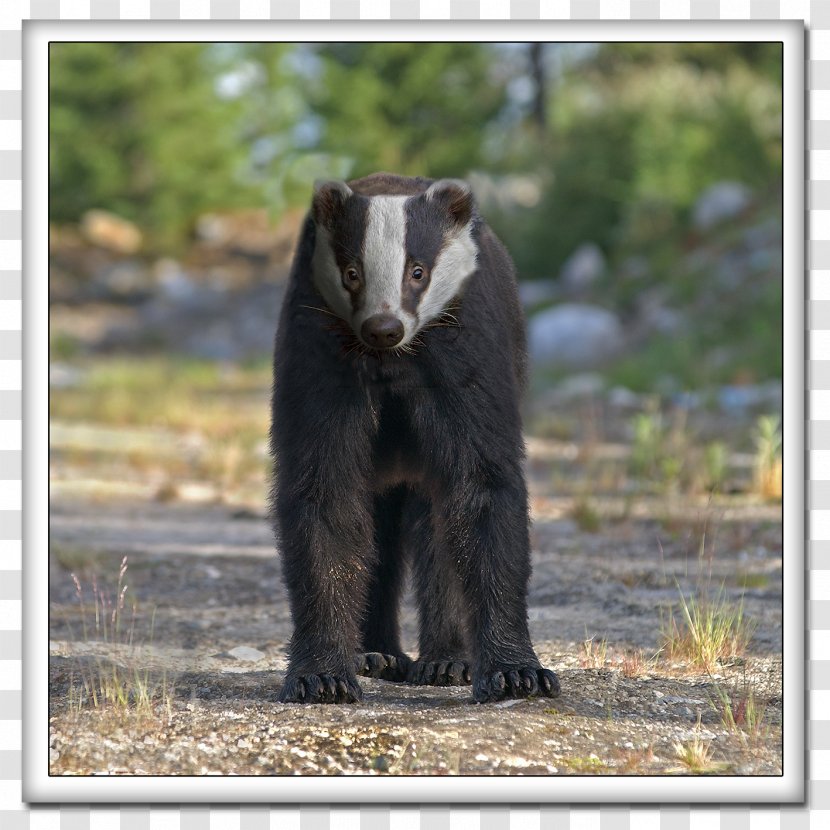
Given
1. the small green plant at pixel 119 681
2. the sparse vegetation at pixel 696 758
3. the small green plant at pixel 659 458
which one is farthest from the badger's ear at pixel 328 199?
the small green plant at pixel 659 458

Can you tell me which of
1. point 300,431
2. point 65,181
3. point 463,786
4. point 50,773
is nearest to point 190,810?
point 50,773

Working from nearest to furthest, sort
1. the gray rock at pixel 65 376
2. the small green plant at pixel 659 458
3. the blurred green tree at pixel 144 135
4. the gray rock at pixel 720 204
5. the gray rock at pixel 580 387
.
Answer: the small green plant at pixel 659 458
the gray rock at pixel 580 387
the gray rock at pixel 65 376
the gray rock at pixel 720 204
the blurred green tree at pixel 144 135

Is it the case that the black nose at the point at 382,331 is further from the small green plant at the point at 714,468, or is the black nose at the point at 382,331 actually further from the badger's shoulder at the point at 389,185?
the small green plant at the point at 714,468

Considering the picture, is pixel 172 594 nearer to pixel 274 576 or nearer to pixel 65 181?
pixel 274 576

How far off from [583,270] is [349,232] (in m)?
18.0

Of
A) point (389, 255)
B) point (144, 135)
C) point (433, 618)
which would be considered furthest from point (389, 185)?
point (144, 135)

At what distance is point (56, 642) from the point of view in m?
6.67

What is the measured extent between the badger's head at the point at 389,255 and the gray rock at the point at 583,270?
1723 cm

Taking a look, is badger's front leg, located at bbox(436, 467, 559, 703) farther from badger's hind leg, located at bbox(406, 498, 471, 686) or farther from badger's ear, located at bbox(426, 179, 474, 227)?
badger's ear, located at bbox(426, 179, 474, 227)

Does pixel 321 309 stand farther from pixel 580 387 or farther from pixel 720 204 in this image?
pixel 720 204

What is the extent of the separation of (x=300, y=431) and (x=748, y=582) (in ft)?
11.8

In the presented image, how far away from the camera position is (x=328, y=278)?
5129 mm

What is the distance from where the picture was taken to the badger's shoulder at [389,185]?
5.46 m

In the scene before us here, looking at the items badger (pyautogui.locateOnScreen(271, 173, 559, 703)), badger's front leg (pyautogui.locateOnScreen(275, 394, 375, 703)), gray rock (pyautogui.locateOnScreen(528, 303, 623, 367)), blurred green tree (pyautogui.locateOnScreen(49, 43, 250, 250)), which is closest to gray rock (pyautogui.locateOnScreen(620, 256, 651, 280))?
gray rock (pyautogui.locateOnScreen(528, 303, 623, 367))
